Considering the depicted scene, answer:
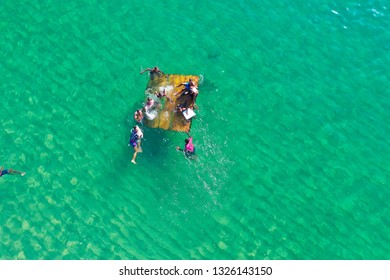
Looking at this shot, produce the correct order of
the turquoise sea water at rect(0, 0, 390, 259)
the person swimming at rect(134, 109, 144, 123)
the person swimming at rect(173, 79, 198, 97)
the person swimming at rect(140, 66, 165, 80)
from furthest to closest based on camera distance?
the person swimming at rect(140, 66, 165, 80) < the person swimming at rect(173, 79, 198, 97) < the person swimming at rect(134, 109, 144, 123) < the turquoise sea water at rect(0, 0, 390, 259)

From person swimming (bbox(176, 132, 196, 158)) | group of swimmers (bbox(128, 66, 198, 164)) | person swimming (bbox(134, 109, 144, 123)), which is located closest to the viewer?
person swimming (bbox(176, 132, 196, 158))

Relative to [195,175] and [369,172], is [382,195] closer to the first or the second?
[369,172]

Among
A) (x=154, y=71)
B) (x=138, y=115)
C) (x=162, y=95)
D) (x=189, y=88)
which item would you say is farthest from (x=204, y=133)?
(x=154, y=71)

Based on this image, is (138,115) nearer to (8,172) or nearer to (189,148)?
(189,148)

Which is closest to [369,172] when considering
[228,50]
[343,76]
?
[343,76]

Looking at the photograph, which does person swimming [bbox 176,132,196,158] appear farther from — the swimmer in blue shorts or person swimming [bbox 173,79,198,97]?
the swimmer in blue shorts

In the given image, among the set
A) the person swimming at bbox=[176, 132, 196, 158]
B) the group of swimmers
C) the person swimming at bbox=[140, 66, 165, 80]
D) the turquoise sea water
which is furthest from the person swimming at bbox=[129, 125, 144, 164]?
the person swimming at bbox=[140, 66, 165, 80]

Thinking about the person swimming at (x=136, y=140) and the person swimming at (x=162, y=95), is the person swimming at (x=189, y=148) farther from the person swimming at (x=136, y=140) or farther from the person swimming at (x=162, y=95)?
the person swimming at (x=162, y=95)

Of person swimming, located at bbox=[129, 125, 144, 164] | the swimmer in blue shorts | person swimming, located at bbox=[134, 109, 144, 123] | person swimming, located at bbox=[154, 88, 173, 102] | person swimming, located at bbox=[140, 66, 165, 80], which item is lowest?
the swimmer in blue shorts

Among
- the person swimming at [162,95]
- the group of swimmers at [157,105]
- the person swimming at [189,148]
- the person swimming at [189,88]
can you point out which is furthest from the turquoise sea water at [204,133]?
the person swimming at [162,95]
